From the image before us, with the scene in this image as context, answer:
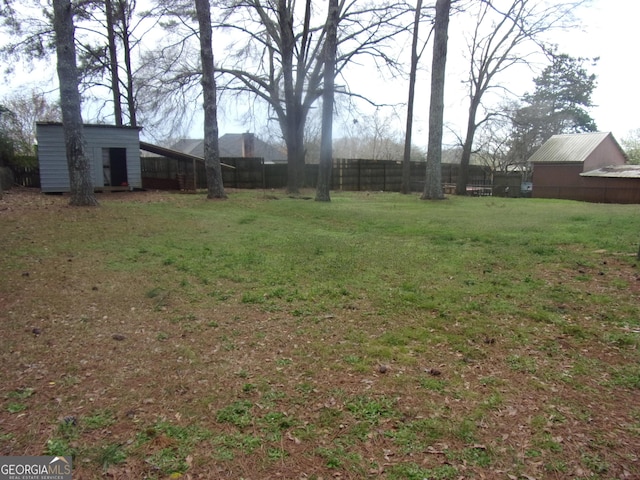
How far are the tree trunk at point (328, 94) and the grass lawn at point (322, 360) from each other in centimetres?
871

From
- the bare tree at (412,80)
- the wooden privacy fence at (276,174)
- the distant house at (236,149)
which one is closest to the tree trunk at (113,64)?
the wooden privacy fence at (276,174)

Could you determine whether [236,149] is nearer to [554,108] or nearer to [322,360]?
[554,108]

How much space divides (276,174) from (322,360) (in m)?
21.4

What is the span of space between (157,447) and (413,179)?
26463mm

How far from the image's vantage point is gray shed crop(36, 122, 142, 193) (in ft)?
50.8

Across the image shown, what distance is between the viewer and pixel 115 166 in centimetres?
1722

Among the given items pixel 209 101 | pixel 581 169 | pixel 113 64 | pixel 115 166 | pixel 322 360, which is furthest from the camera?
pixel 581 169

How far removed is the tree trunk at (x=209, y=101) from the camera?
13859 mm

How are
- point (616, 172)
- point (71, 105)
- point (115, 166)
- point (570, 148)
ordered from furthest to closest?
point (570, 148), point (616, 172), point (115, 166), point (71, 105)

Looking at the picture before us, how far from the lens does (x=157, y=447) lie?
2.44 m

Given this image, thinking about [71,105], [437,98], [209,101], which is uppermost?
[437,98]

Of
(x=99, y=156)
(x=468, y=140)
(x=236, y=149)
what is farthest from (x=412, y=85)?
(x=236, y=149)
